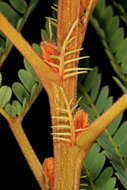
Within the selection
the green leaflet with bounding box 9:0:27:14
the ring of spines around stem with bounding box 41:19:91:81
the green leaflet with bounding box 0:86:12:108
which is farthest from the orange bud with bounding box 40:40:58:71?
the green leaflet with bounding box 9:0:27:14

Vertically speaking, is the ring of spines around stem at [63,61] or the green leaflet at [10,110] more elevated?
the ring of spines around stem at [63,61]

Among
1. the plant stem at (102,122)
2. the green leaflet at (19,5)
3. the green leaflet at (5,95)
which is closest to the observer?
the plant stem at (102,122)

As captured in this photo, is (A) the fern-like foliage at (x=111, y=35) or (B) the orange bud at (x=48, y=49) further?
(A) the fern-like foliage at (x=111, y=35)

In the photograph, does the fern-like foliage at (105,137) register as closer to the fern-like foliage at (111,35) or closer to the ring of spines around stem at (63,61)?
the fern-like foliage at (111,35)

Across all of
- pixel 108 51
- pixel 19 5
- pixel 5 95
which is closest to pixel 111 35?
pixel 108 51

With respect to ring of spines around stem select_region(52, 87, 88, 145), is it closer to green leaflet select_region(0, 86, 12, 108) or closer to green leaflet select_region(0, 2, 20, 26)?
green leaflet select_region(0, 86, 12, 108)

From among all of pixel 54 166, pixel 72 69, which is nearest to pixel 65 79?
pixel 72 69

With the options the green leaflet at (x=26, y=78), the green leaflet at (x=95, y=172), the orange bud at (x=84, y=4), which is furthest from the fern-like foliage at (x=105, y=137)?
the orange bud at (x=84, y=4)
